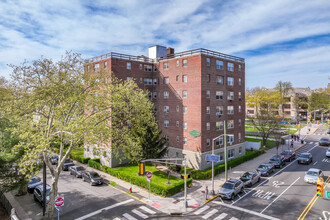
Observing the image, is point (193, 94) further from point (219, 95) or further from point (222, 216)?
point (222, 216)

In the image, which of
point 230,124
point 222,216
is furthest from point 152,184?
point 230,124

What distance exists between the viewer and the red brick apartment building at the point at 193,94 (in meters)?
34.0

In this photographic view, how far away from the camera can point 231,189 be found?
24172mm

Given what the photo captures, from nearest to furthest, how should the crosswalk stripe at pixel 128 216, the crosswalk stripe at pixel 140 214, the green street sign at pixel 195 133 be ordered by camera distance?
the crosswalk stripe at pixel 128 216 → the crosswalk stripe at pixel 140 214 → the green street sign at pixel 195 133

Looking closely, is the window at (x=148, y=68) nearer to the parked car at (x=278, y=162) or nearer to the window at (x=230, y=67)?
the window at (x=230, y=67)

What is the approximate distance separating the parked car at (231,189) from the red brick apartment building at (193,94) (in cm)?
832

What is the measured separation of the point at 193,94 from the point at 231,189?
15.9 m

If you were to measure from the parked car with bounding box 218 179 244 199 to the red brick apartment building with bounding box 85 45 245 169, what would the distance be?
8320mm

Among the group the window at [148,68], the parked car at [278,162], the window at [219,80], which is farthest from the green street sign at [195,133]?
the window at [148,68]

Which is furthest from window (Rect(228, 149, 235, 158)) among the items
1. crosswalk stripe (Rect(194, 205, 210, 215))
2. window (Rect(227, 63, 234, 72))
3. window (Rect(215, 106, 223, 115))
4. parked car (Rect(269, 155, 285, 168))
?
crosswalk stripe (Rect(194, 205, 210, 215))

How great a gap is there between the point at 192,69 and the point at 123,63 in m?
12.1

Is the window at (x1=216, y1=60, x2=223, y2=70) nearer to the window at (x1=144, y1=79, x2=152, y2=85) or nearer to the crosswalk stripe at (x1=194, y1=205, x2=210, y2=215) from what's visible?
the window at (x1=144, y1=79, x2=152, y2=85)

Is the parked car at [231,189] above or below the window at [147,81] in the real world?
below

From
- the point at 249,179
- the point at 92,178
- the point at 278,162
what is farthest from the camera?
the point at 278,162
